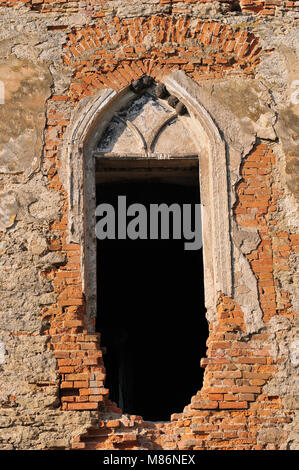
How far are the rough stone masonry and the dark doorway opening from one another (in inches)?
110

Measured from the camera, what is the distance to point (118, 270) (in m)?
11.4

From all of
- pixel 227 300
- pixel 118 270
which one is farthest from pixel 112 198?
pixel 227 300

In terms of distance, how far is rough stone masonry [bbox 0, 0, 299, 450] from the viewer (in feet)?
24.8

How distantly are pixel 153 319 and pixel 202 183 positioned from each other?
3.40 m

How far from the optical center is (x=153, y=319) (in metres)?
11.5

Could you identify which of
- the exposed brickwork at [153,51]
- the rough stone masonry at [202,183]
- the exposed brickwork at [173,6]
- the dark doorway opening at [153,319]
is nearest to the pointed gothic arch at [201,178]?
the rough stone masonry at [202,183]

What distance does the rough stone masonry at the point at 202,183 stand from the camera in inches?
298

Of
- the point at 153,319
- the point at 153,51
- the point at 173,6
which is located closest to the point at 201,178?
the point at 153,51

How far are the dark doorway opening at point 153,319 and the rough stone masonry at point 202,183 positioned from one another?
279 centimetres

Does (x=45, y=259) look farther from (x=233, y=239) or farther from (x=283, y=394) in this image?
(x=283, y=394)

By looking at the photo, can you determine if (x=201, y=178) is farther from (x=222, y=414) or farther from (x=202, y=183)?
(x=222, y=414)

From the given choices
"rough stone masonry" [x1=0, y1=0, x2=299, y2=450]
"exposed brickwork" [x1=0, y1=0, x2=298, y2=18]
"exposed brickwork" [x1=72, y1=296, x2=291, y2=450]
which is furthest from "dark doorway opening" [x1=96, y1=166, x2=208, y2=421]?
"exposed brickwork" [x1=72, y1=296, x2=291, y2=450]

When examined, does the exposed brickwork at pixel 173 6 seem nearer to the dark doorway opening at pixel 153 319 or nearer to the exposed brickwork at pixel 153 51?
the exposed brickwork at pixel 153 51
